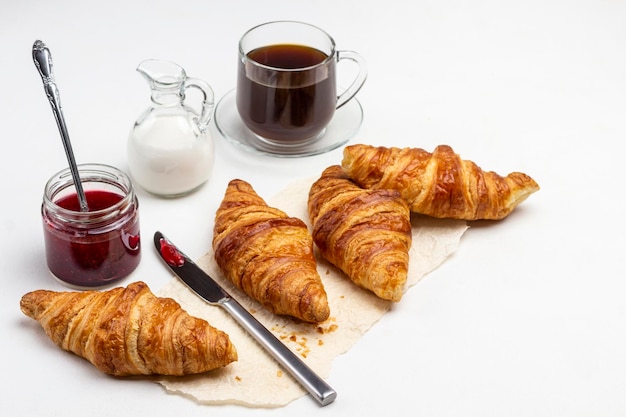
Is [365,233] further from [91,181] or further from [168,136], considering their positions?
[91,181]

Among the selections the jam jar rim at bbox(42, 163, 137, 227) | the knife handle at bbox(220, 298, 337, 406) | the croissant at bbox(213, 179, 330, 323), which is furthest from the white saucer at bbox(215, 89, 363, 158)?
the knife handle at bbox(220, 298, 337, 406)

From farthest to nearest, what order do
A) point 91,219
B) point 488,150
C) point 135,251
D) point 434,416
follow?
1. point 488,150
2. point 135,251
3. point 91,219
4. point 434,416

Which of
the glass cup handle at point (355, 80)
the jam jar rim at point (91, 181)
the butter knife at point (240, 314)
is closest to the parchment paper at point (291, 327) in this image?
the butter knife at point (240, 314)

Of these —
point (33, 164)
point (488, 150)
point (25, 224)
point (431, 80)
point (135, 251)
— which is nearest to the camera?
point (135, 251)

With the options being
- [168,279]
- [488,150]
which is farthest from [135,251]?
[488,150]

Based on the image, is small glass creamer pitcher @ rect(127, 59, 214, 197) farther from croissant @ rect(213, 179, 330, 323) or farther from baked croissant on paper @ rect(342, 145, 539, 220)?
baked croissant on paper @ rect(342, 145, 539, 220)

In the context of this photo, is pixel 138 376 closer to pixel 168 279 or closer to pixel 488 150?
pixel 168 279

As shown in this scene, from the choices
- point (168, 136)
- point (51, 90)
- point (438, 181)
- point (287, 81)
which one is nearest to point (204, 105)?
point (168, 136)
